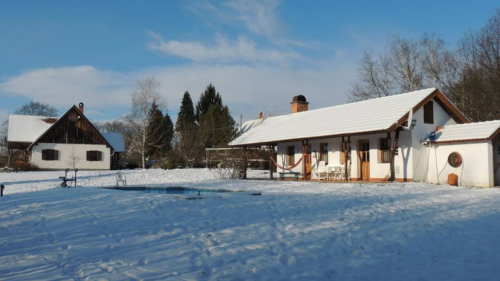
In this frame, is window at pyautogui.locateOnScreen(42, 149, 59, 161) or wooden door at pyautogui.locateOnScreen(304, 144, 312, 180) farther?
window at pyautogui.locateOnScreen(42, 149, 59, 161)

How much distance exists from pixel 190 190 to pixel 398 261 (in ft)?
41.7

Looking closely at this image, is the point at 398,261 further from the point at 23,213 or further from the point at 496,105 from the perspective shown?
the point at 496,105

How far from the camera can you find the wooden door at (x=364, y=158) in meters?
21.5

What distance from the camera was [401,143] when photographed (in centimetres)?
2000

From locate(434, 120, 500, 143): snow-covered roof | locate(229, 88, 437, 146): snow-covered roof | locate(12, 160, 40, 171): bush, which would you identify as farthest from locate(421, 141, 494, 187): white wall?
locate(12, 160, 40, 171): bush

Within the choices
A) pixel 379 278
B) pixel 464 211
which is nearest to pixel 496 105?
pixel 464 211

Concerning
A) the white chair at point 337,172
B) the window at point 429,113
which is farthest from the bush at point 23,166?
the window at point 429,113

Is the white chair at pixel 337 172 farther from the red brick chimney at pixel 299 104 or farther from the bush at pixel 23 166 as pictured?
the bush at pixel 23 166

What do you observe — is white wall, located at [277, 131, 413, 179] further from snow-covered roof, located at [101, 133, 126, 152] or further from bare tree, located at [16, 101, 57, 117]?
bare tree, located at [16, 101, 57, 117]

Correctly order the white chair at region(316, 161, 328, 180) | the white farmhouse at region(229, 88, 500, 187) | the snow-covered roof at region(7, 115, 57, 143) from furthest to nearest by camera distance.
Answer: the snow-covered roof at region(7, 115, 57, 143) < the white chair at region(316, 161, 328, 180) < the white farmhouse at region(229, 88, 500, 187)

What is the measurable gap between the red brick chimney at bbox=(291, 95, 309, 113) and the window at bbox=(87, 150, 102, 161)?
65.1ft

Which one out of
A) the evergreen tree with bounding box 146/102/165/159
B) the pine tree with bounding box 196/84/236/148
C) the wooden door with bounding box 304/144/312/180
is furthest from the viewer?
the pine tree with bounding box 196/84/236/148

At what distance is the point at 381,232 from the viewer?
756cm

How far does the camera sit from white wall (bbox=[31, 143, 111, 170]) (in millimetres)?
38188
